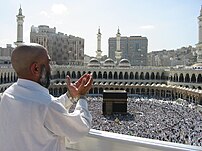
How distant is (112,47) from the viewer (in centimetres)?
6406

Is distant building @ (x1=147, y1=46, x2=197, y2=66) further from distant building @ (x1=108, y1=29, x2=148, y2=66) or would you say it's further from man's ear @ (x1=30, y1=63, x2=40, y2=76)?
man's ear @ (x1=30, y1=63, x2=40, y2=76)

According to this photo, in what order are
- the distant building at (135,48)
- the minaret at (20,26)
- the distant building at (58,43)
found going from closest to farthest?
the minaret at (20,26)
the distant building at (58,43)
the distant building at (135,48)

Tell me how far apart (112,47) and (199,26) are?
36.6 m

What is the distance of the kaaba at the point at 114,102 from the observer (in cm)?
1602

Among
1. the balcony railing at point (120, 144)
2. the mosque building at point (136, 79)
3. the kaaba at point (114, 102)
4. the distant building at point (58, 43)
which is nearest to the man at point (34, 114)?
the balcony railing at point (120, 144)

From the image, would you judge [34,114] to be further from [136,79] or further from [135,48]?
[135,48]

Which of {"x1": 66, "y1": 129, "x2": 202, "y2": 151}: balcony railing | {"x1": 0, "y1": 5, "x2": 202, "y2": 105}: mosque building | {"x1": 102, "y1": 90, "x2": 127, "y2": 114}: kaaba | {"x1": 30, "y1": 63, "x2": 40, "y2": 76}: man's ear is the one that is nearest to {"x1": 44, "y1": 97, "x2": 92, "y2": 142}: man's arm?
{"x1": 30, "y1": 63, "x2": 40, "y2": 76}: man's ear

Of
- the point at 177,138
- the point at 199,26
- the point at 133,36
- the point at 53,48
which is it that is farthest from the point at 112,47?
the point at 177,138

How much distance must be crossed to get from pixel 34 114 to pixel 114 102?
51.0ft

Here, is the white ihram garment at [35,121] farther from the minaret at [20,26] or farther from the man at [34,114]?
the minaret at [20,26]

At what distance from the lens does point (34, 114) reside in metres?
1.08

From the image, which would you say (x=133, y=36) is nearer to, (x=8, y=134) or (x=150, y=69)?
(x=150, y=69)

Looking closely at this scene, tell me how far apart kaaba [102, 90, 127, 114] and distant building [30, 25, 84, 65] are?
24149mm

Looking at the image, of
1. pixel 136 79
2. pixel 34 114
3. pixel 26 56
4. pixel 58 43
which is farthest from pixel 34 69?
pixel 58 43
